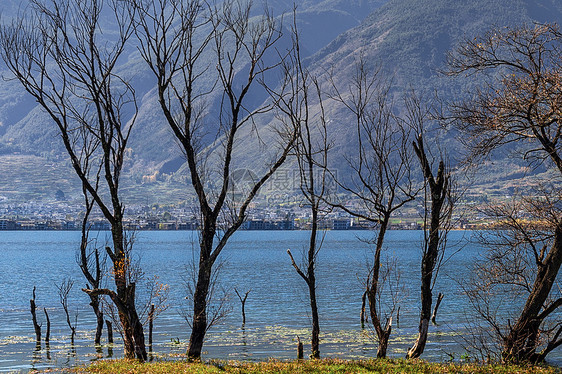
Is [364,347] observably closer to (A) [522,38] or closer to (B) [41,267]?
(A) [522,38]

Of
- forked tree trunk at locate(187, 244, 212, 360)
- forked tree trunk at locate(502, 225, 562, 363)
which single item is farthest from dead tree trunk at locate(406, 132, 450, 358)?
forked tree trunk at locate(187, 244, 212, 360)

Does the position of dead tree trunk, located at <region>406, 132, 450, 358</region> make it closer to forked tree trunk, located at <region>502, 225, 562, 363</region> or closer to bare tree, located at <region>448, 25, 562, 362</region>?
bare tree, located at <region>448, 25, 562, 362</region>

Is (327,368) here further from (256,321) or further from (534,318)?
(256,321)

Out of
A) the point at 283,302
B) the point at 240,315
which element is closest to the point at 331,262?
the point at 283,302

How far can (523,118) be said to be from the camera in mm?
19859

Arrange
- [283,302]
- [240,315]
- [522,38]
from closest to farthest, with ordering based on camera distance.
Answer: [522,38], [240,315], [283,302]

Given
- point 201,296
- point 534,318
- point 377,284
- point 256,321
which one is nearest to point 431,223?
point 377,284

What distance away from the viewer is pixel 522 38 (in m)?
19.4

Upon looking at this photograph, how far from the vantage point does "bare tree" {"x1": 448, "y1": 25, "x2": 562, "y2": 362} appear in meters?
18.5

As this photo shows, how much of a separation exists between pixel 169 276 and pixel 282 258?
45.6 meters

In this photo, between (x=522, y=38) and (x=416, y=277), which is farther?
(x=416, y=277)

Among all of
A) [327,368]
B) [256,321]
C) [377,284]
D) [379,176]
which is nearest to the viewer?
[327,368]

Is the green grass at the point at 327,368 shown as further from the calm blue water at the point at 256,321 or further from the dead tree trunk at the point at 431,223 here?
the calm blue water at the point at 256,321

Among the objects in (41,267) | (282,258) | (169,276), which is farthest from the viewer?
(282,258)
